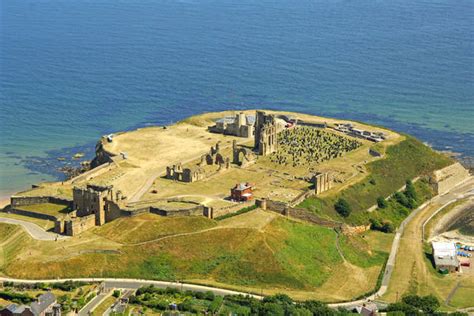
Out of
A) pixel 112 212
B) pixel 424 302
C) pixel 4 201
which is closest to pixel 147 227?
pixel 112 212

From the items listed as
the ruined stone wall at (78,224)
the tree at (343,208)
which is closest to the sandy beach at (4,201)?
the ruined stone wall at (78,224)

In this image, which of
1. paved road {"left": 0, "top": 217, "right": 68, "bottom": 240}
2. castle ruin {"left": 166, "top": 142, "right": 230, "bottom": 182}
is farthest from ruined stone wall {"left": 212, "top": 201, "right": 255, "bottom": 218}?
paved road {"left": 0, "top": 217, "right": 68, "bottom": 240}

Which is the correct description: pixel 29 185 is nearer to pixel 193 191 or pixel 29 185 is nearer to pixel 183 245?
pixel 193 191

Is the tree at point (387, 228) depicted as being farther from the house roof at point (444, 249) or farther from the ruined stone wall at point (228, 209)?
the ruined stone wall at point (228, 209)

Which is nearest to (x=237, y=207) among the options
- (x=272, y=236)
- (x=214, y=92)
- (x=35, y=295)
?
(x=272, y=236)

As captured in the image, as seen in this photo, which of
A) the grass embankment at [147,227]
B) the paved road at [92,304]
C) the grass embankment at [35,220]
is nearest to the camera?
the paved road at [92,304]
